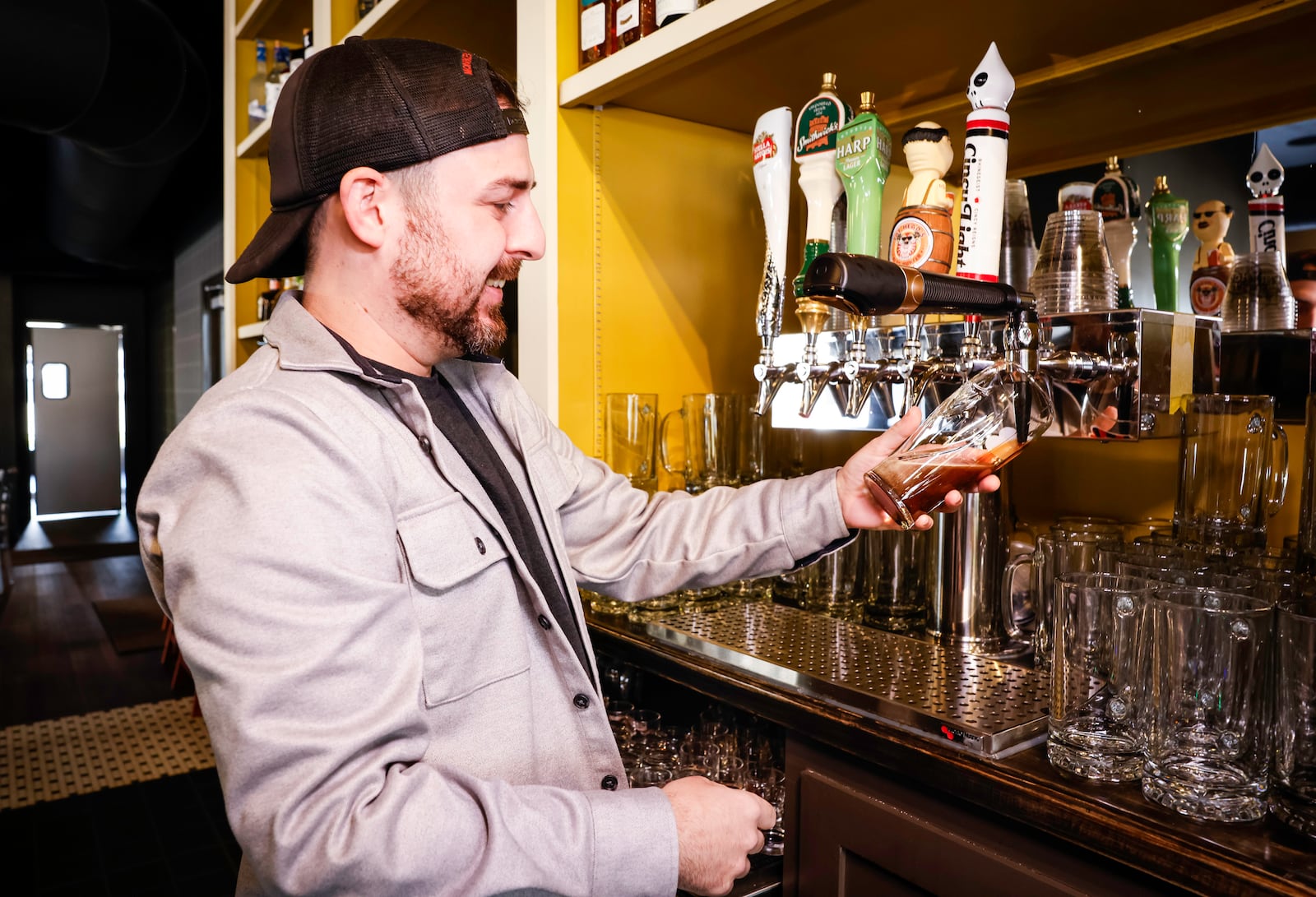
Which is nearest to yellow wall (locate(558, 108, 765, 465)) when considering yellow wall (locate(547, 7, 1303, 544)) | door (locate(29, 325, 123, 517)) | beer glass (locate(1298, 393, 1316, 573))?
yellow wall (locate(547, 7, 1303, 544))

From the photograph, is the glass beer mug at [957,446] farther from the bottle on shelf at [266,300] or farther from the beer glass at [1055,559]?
the bottle on shelf at [266,300]

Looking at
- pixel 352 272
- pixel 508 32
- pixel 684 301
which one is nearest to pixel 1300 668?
pixel 352 272

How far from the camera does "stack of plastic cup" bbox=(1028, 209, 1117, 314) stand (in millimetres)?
1342

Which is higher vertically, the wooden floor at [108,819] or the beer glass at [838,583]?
the beer glass at [838,583]

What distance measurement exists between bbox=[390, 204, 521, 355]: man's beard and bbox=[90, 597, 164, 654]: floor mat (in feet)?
15.0

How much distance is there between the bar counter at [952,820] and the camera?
2.55 ft

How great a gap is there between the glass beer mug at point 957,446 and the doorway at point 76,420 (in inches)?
456

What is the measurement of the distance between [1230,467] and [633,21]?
3.72 feet

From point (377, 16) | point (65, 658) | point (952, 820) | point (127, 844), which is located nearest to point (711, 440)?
point (952, 820)

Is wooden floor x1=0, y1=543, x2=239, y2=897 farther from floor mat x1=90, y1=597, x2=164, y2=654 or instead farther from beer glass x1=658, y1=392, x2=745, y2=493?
beer glass x1=658, y1=392, x2=745, y2=493

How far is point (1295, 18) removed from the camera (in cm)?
118

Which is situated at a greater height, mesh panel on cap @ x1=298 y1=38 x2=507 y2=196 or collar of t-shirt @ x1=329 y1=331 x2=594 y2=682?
mesh panel on cap @ x1=298 y1=38 x2=507 y2=196

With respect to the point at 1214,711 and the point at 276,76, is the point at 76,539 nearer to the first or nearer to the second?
the point at 276,76

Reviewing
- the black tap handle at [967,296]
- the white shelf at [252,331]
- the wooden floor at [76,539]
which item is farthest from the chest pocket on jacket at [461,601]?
the wooden floor at [76,539]
